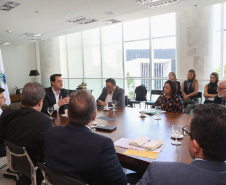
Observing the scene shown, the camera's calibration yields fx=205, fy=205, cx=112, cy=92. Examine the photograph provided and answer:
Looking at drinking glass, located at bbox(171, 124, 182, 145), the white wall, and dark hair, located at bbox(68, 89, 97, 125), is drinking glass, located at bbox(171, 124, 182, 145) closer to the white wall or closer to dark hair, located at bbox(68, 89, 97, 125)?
dark hair, located at bbox(68, 89, 97, 125)

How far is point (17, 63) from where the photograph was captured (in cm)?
1153

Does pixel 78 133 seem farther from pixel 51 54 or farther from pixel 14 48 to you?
pixel 14 48

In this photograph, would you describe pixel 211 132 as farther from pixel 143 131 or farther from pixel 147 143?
pixel 143 131

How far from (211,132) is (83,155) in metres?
0.74

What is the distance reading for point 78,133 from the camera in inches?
53.2

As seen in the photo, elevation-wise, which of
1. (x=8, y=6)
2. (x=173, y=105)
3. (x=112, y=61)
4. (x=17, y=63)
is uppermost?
(x=8, y=6)

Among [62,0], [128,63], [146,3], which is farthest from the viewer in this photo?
[128,63]

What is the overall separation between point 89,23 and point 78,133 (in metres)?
5.75

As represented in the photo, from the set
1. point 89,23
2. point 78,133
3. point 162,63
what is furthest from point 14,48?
point 78,133

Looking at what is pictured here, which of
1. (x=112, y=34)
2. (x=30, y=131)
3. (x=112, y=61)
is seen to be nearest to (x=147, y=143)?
(x=30, y=131)

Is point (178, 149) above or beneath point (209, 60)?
beneath

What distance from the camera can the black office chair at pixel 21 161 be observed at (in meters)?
1.79

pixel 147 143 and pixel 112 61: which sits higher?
pixel 112 61

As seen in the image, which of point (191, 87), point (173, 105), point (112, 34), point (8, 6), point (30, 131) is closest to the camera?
point (30, 131)
